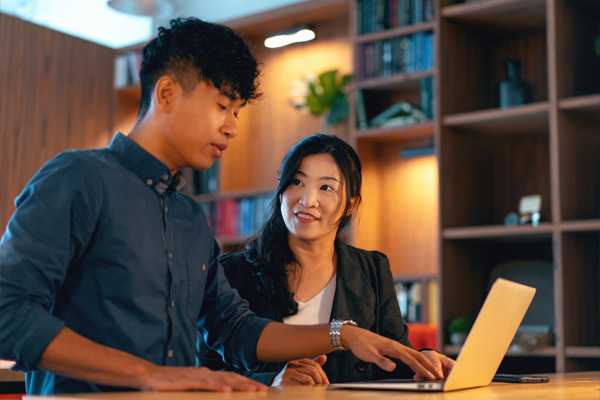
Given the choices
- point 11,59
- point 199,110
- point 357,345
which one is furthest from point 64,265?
point 11,59

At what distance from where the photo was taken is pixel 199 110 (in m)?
1.29

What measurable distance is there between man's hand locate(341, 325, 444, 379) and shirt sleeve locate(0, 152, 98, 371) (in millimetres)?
499

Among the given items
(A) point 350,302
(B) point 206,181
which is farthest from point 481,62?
(A) point 350,302

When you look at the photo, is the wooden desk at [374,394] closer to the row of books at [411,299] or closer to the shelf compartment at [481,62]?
the shelf compartment at [481,62]

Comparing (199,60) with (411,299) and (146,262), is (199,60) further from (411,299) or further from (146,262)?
(411,299)

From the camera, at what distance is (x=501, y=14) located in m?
3.38

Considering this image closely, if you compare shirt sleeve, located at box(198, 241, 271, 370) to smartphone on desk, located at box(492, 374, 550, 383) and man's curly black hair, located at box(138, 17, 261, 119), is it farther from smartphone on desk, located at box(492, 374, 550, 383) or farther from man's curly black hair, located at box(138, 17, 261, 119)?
smartphone on desk, located at box(492, 374, 550, 383)

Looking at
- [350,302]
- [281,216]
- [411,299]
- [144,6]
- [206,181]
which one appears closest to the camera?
[350,302]

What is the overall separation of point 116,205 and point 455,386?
639 millimetres

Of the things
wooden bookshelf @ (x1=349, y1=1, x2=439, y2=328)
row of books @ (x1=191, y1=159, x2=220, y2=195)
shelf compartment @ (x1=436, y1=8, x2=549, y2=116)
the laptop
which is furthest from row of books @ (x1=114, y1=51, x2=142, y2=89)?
the laptop

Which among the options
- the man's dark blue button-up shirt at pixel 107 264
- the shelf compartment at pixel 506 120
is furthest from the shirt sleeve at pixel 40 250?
the shelf compartment at pixel 506 120

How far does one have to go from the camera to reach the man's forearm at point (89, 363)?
1.05m

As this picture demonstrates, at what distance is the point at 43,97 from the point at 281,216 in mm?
1929

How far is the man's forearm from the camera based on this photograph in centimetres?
105
